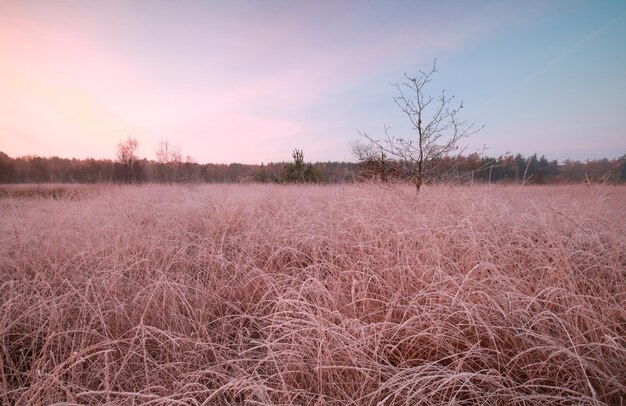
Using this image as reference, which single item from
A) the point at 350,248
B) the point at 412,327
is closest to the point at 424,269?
the point at 412,327

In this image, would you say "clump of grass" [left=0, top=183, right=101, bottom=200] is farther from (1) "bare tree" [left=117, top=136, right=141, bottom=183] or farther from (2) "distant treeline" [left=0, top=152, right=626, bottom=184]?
(1) "bare tree" [left=117, top=136, right=141, bottom=183]

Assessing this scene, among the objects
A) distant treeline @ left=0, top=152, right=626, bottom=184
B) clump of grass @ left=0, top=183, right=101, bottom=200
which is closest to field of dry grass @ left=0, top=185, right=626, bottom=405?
distant treeline @ left=0, top=152, right=626, bottom=184

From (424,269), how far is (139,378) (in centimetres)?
196

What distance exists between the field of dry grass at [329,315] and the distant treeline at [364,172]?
800 mm

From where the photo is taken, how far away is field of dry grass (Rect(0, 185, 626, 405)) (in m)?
1.15

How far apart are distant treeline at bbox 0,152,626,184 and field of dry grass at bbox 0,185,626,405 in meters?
0.80

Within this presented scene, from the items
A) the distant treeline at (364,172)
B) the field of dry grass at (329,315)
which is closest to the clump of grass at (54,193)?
the distant treeline at (364,172)

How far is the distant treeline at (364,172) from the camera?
167 inches

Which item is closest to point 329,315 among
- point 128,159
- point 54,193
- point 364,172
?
point 364,172

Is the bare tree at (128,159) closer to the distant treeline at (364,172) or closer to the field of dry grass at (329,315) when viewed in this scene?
the distant treeline at (364,172)

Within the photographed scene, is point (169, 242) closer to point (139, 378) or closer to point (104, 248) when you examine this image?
point (104, 248)

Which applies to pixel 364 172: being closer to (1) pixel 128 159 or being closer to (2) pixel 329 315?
(2) pixel 329 315

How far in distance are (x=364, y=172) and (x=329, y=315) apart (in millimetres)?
4510

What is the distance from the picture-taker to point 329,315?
5.05ft
